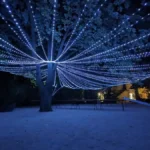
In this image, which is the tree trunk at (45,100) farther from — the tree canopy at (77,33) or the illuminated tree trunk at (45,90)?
the tree canopy at (77,33)

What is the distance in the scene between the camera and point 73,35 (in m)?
15.0

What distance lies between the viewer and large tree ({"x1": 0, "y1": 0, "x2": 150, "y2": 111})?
41.3 feet

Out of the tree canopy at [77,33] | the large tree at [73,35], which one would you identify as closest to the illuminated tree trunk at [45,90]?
the large tree at [73,35]

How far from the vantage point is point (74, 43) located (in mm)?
15273

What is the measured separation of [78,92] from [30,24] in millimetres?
12619

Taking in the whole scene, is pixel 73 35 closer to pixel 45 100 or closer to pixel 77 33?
pixel 77 33

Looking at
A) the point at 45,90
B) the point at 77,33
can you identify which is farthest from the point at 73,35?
the point at 45,90

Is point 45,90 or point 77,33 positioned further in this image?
point 45,90

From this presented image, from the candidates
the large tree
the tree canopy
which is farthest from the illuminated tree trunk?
the tree canopy

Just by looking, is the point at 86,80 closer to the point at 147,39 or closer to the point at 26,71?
the point at 26,71

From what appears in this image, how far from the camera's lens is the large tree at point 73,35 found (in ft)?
41.3

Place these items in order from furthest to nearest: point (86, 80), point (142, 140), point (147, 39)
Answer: point (86, 80) < point (147, 39) < point (142, 140)

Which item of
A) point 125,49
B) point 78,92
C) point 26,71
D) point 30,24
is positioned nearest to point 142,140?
point 125,49

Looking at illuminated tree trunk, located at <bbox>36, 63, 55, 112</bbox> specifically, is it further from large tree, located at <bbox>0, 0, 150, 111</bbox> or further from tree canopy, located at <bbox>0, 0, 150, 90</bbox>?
tree canopy, located at <bbox>0, 0, 150, 90</bbox>
